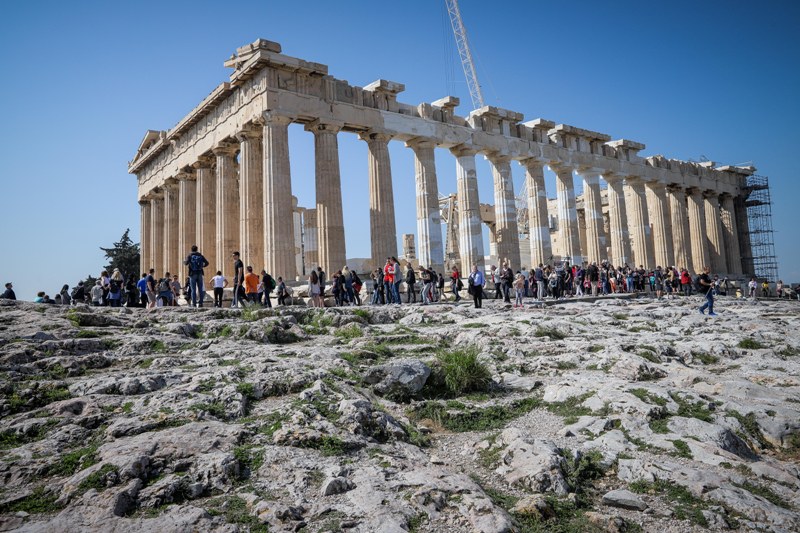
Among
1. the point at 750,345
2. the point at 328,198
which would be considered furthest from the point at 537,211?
the point at 750,345

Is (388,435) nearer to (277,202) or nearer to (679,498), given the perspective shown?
(679,498)

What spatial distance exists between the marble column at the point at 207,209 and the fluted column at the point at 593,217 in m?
21.9

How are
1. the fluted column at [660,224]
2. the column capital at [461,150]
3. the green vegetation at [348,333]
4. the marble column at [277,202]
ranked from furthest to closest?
1. the fluted column at [660,224]
2. the column capital at [461,150]
3. the marble column at [277,202]
4. the green vegetation at [348,333]

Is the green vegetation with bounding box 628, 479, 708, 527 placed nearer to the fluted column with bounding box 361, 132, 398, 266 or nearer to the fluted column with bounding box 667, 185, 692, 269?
the fluted column with bounding box 361, 132, 398, 266

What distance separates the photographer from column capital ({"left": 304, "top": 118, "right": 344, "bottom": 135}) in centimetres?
2393

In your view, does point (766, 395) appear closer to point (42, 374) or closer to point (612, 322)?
point (612, 322)

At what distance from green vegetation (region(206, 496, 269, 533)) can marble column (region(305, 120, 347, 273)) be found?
19100mm

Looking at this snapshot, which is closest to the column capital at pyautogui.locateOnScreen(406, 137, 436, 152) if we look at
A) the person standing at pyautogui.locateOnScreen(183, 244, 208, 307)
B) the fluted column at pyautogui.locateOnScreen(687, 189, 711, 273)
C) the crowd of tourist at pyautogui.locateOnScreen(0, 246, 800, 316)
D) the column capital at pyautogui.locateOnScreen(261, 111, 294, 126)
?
the crowd of tourist at pyautogui.locateOnScreen(0, 246, 800, 316)

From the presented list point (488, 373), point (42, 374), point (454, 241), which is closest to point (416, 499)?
point (488, 373)

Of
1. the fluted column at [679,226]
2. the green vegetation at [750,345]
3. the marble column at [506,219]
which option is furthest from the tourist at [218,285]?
the fluted column at [679,226]

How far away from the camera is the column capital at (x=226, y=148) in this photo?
25591 millimetres

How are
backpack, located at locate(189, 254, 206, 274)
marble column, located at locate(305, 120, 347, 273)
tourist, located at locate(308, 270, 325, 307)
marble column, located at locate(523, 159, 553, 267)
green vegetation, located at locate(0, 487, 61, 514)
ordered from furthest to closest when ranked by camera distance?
1. marble column, located at locate(523, 159, 553, 267)
2. marble column, located at locate(305, 120, 347, 273)
3. tourist, located at locate(308, 270, 325, 307)
4. backpack, located at locate(189, 254, 206, 274)
5. green vegetation, located at locate(0, 487, 61, 514)

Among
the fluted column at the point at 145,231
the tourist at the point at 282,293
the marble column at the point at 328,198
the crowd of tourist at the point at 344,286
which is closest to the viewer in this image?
the crowd of tourist at the point at 344,286

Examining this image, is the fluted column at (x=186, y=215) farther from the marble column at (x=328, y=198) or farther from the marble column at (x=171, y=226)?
the marble column at (x=328, y=198)
